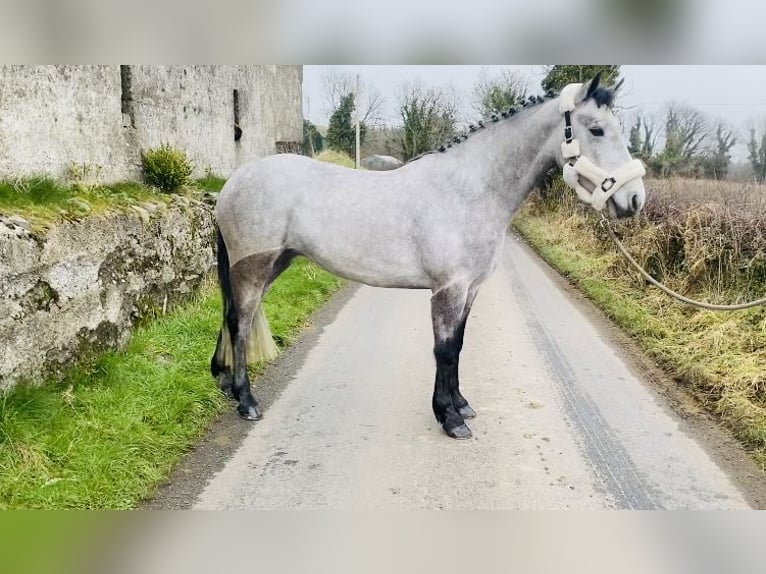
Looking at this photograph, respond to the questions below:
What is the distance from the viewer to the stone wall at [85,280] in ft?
10.6

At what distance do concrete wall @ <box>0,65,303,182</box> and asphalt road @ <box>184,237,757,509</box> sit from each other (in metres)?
2.58

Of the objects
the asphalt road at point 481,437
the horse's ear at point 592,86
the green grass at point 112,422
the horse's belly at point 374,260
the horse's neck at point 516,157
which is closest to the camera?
the green grass at point 112,422

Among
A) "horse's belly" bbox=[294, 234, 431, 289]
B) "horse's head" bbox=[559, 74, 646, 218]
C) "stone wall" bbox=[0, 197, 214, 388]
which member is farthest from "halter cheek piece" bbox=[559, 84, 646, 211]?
"stone wall" bbox=[0, 197, 214, 388]

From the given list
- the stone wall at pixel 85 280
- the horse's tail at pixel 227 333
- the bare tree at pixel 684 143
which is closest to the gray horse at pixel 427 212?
the horse's tail at pixel 227 333

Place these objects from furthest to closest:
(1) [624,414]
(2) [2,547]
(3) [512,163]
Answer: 1. (1) [624,414]
2. (3) [512,163]
3. (2) [2,547]

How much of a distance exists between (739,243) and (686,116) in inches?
112

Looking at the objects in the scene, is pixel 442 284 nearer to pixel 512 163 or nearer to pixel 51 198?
pixel 512 163

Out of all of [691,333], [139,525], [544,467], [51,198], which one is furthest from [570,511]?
[51,198]

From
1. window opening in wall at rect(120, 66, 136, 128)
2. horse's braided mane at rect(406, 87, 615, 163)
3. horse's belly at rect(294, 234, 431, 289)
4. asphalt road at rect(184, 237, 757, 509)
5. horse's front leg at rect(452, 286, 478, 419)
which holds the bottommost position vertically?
asphalt road at rect(184, 237, 757, 509)

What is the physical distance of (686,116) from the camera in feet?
25.3

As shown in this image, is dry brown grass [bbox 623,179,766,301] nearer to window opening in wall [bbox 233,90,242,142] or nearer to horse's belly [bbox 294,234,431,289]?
horse's belly [bbox 294,234,431,289]

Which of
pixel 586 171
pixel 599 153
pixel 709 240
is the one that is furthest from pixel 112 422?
pixel 709 240

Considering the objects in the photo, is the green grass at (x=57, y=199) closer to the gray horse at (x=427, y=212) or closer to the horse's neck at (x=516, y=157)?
the gray horse at (x=427, y=212)

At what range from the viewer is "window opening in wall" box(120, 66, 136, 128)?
17.4ft
